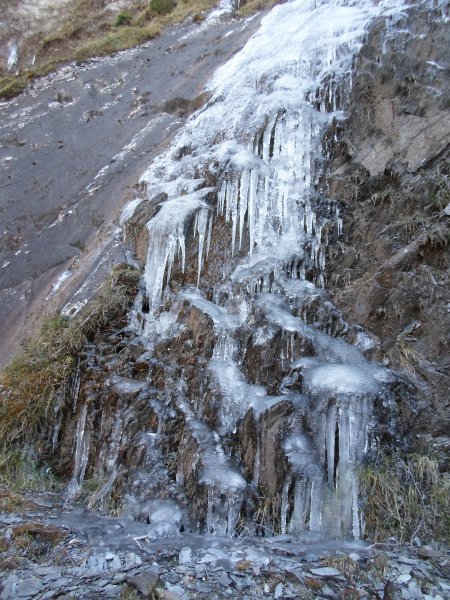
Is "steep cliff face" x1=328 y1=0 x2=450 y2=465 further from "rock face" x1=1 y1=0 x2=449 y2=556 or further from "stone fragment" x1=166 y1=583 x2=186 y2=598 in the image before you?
"stone fragment" x1=166 y1=583 x2=186 y2=598

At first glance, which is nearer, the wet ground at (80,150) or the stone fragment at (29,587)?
the stone fragment at (29,587)

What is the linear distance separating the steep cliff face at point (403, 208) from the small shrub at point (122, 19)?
10.8 metres

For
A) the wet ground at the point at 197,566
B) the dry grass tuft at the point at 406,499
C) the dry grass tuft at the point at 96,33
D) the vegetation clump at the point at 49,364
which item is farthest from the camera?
the dry grass tuft at the point at 96,33

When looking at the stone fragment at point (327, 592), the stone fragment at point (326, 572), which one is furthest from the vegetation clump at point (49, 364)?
the stone fragment at point (327, 592)

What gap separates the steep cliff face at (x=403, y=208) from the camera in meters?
5.18

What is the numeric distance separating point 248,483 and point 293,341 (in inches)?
60.6

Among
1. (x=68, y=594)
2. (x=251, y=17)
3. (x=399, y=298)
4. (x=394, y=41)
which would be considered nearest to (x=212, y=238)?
(x=399, y=298)

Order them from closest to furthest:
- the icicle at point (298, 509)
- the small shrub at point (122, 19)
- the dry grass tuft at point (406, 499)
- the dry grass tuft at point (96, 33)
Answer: the dry grass tuft at point (406, 499)
the icicle at point (298, 509)
the dry grass tuft at point (96, 33)
the small shrub at point (122, 19)

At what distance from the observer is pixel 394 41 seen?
7730 mm

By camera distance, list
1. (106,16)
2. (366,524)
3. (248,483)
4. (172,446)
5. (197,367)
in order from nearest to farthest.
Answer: (366,524) → (248,483) → (172,446) → (197,367) → (106,16)

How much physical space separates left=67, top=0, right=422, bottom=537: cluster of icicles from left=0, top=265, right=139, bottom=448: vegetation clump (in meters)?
0.37

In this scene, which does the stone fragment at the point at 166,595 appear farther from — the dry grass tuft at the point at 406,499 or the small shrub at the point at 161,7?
Answer: the small shrub at the point at 161,7

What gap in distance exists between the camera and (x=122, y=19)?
16.3 metres

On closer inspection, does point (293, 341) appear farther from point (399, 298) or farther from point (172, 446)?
point (172, 446)
